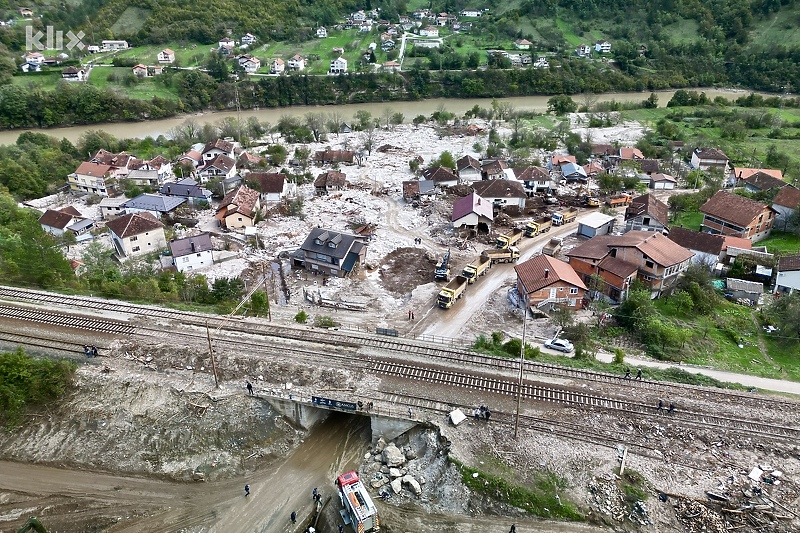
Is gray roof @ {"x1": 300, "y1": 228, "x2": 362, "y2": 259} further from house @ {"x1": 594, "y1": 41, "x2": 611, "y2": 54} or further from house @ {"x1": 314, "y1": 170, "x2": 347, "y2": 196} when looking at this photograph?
house @ {"x1": 594, "y1": 41, "x2": 611, "y2": 54}

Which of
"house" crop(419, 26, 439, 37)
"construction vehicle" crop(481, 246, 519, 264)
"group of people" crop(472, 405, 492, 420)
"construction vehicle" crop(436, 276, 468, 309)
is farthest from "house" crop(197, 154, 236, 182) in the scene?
"house" crop(419, 26, 439, 37)

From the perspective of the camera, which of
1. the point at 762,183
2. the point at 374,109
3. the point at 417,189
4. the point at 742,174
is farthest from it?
the point at 374,109

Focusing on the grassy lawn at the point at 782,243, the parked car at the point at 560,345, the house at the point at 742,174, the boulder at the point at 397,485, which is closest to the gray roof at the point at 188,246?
the boulder at the point at 397,485

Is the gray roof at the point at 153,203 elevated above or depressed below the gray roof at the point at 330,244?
below

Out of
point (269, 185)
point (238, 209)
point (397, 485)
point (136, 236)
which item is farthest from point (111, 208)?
point (397, 485)

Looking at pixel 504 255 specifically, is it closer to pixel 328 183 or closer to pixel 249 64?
pixel 328 183

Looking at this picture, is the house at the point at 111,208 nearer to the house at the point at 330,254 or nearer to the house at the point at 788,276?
the house at the point at 330,254

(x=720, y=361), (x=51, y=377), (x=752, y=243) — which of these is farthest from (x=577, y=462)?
(x=752, y=243)
